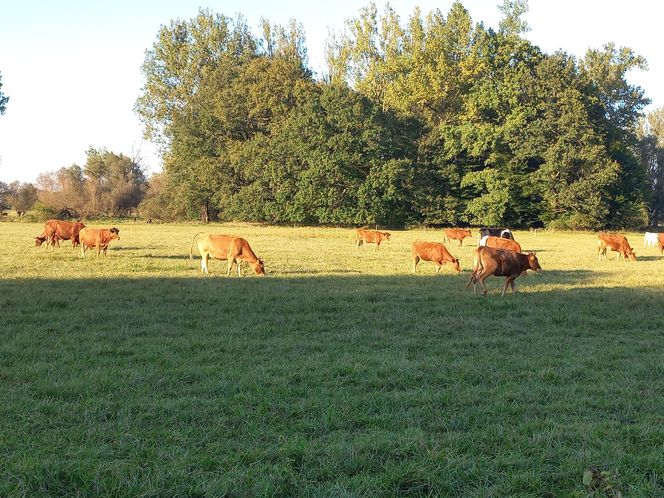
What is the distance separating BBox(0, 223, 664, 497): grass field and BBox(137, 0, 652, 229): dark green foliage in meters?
38.0

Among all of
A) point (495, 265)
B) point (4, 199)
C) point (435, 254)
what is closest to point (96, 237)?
point (435, 254)

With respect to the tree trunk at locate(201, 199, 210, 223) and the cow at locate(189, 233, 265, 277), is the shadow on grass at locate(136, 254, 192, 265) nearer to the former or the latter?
the cow at locate(189, 233, 265, 277)

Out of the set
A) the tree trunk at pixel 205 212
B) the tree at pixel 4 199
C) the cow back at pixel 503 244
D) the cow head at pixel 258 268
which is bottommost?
the cow head at pixel 258 268

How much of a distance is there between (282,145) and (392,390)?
45892 millimetres

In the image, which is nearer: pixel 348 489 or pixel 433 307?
pixel 348 489

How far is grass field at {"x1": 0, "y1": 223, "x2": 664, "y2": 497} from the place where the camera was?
13.1ft

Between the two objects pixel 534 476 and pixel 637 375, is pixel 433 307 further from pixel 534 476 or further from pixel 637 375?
pixel 534 476

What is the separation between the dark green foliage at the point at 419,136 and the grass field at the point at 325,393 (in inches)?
1498

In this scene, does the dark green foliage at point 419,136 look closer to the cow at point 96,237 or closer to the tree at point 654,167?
the tree at point 654,167

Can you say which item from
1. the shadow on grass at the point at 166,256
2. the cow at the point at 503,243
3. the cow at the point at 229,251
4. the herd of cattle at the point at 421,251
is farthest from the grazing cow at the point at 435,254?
the shadow on grass at the point at 166,256

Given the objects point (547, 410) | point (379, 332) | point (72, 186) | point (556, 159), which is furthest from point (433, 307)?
point (72, 186)

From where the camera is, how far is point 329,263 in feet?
62.5

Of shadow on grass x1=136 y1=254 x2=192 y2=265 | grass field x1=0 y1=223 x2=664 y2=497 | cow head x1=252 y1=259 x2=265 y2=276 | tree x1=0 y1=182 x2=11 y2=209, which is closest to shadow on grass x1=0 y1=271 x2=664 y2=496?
grass field x1=0 y1=223 x2=664 y2=497

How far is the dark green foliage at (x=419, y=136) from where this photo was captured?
48750 mm
